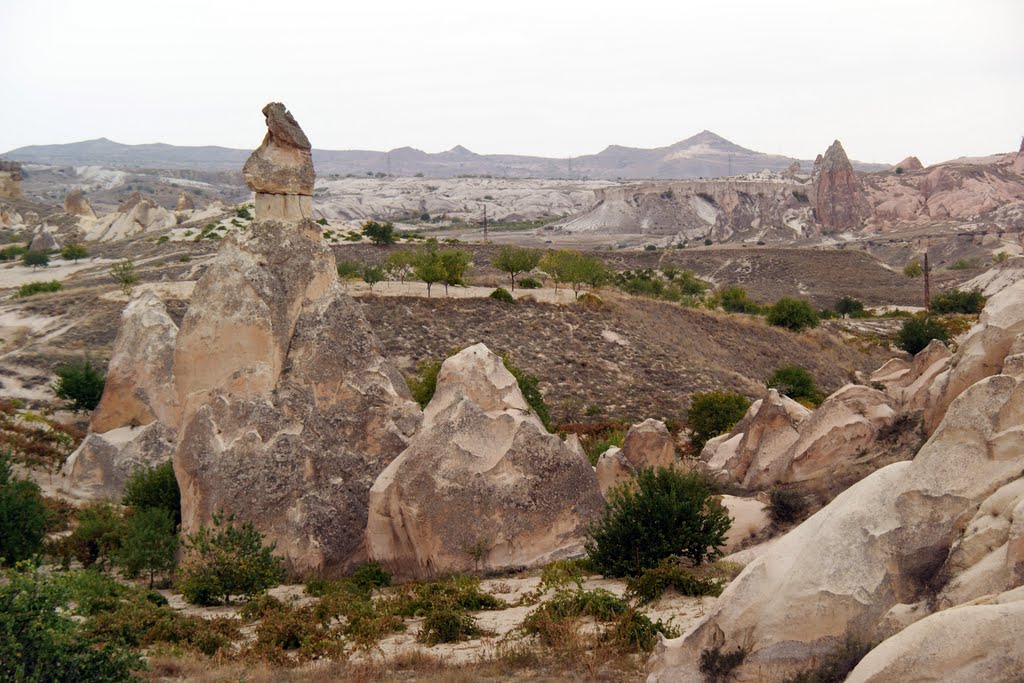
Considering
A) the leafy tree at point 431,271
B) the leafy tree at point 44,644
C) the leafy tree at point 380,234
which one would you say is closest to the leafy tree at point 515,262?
the leafy tree at point 431,271

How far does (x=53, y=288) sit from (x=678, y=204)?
7922 centimetres

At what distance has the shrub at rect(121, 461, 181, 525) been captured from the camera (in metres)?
12.6

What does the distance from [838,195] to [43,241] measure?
264ft

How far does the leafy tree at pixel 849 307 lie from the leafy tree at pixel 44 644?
5270 cm

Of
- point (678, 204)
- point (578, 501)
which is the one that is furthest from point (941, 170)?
point (578, 501)

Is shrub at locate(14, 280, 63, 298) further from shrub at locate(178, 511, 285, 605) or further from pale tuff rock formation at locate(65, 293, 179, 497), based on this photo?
shrub at locate(178, 511, 285, 605)

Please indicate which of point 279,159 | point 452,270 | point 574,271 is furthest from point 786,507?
point 574,271

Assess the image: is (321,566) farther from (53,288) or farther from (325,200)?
(325,200)

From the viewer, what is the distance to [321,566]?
10.6 m

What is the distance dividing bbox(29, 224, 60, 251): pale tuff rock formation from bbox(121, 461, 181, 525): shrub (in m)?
54.9

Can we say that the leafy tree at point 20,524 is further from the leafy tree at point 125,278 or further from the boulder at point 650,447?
the leafy tree at point 125,278

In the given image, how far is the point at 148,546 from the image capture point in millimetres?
10656

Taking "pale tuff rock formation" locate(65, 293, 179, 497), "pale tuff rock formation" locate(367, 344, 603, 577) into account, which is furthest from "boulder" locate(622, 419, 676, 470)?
"pale tuff rock formation" locate(65, 293, 179, 497)

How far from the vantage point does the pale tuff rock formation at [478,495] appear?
1005 centimetres
